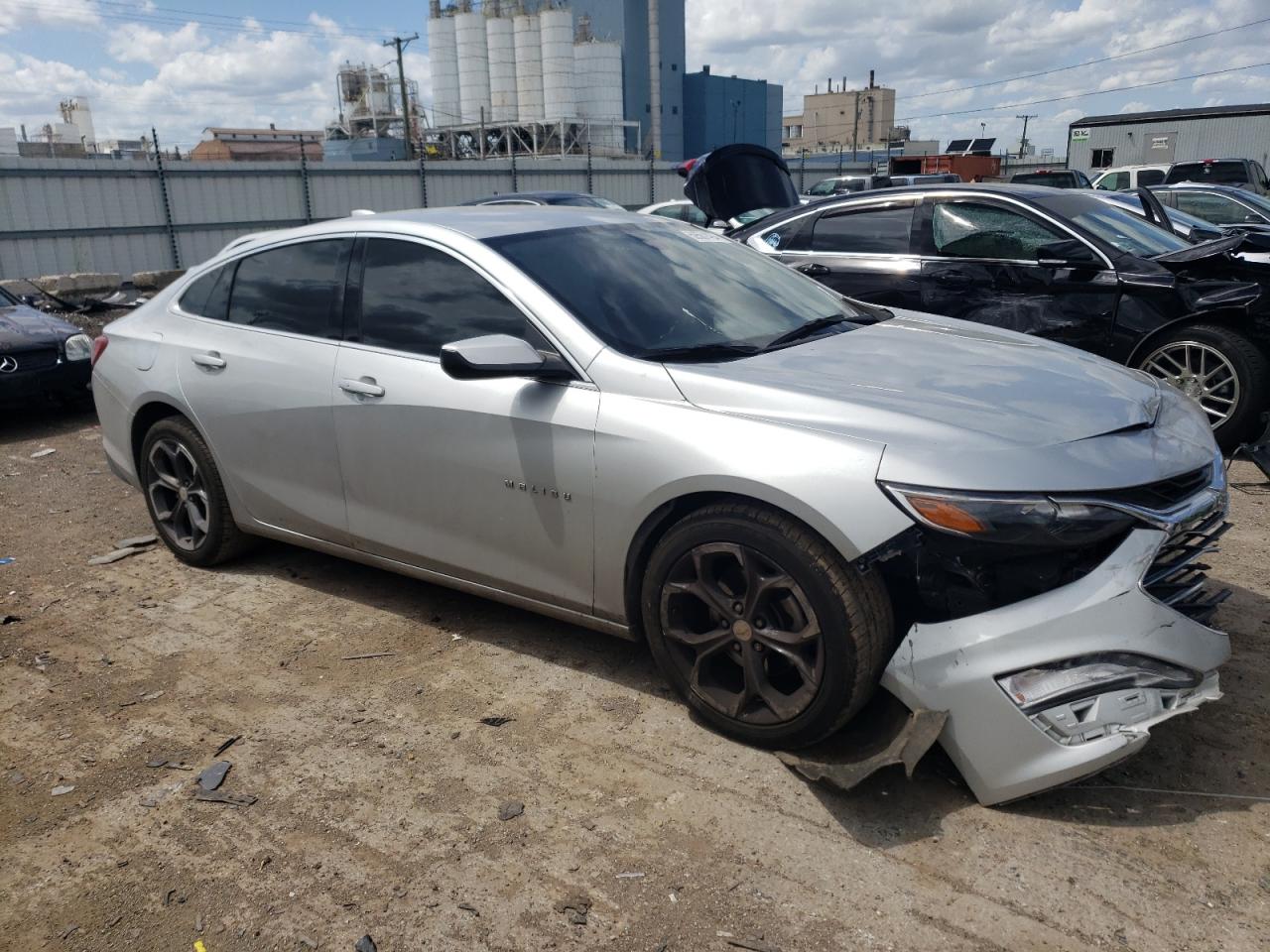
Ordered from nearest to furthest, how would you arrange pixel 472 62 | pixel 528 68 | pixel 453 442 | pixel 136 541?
pixel 453 442
pixel 136 541
pixel 528 68
pixel 472 62

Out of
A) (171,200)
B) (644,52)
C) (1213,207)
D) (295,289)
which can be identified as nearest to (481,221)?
(295,289)

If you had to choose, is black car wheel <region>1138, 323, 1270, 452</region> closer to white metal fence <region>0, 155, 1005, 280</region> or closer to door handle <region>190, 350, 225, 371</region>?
door handle <region>190, 350, 225, 371</region>

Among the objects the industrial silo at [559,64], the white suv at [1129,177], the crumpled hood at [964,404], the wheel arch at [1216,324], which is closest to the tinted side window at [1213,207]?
the white suv at [1129,177]

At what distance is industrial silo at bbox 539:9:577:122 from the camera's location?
53.0m

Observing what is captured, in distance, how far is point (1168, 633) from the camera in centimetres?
266

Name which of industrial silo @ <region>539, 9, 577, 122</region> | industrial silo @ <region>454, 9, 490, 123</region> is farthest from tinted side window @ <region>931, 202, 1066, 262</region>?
industrial silo @ <region>454, 9, 490, 123</region>

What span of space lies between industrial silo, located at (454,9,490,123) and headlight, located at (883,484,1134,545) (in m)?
57.6

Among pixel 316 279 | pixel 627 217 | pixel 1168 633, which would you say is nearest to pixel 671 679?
pixel 1168 633

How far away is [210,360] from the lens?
4.45 metres

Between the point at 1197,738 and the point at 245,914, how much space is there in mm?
2810

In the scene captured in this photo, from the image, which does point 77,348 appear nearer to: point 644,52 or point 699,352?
point 699,352

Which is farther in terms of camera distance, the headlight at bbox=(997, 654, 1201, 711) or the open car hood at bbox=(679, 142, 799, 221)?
the open car hood at bbox=(679, 142, 799, 221)

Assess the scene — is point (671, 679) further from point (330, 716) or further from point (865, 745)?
point (330, 716)

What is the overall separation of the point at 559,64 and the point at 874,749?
55626mm
